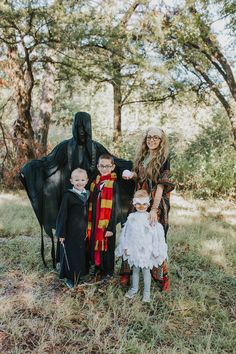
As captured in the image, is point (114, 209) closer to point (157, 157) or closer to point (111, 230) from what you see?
point (111, 230)

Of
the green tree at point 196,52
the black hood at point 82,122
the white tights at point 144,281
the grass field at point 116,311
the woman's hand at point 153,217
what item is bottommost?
the grass field at point 116,311

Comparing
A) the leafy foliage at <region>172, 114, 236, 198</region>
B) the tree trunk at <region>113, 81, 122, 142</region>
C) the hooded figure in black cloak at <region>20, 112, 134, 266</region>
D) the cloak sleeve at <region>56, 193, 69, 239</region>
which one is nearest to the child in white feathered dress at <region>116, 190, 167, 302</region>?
the hooded figure in black cloak at <region>20, 112, 134, 266</region>

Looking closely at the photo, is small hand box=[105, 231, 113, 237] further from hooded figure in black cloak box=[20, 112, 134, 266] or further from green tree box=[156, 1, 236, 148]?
green tree box=[156, 1, 236, 148]

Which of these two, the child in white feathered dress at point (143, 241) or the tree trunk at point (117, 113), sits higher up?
the tree trunk at point (117, 113)

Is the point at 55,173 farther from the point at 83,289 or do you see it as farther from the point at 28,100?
→ the point at 28,100

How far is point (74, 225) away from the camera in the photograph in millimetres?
3971

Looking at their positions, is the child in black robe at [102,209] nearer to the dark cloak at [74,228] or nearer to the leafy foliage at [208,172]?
the dark cloak at [74,228]

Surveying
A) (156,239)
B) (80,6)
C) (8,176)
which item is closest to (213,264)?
(156,239)

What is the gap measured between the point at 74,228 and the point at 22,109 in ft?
25.3

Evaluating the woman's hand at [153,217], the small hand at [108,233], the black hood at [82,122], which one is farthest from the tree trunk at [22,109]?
the woman's hand at [153,217]

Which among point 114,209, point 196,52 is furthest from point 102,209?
point 196,52

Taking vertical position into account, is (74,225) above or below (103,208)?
below

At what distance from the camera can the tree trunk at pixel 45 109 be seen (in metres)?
12.2

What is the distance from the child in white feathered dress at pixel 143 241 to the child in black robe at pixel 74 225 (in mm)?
460
